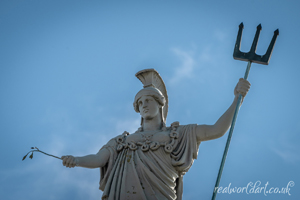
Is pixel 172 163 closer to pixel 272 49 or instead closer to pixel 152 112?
pixel 152 112

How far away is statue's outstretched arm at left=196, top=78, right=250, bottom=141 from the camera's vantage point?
14.3 m

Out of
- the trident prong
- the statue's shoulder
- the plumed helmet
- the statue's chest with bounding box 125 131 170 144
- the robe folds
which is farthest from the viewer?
the plumed helmet

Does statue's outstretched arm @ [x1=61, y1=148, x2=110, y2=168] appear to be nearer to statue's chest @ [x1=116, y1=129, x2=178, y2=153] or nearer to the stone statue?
the stone statue

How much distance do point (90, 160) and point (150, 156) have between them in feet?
5.12

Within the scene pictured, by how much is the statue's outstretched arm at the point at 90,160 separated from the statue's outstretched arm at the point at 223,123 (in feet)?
8.20

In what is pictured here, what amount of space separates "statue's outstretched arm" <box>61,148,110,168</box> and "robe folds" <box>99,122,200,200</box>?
5.6 inches

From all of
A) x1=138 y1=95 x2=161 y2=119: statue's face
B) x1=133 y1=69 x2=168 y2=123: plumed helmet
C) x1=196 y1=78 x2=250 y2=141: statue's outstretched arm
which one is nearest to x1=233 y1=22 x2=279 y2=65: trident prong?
x1=196 y1=78 x2=250 y2=141: statue's outstretched arm

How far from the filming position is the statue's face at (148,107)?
15.3 metres

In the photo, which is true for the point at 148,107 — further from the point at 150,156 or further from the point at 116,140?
the point at 150,156

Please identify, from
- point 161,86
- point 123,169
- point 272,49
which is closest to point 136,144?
point 123,169

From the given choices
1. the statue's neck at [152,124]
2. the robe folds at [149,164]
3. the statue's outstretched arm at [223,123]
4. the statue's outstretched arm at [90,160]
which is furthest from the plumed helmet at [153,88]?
the statue's outstretched arm at [90,160]

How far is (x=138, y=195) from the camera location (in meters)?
13.4

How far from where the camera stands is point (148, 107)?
15.3 meters

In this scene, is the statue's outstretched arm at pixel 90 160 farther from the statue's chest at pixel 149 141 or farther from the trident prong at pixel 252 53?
the trident prong at pixel 252 53
